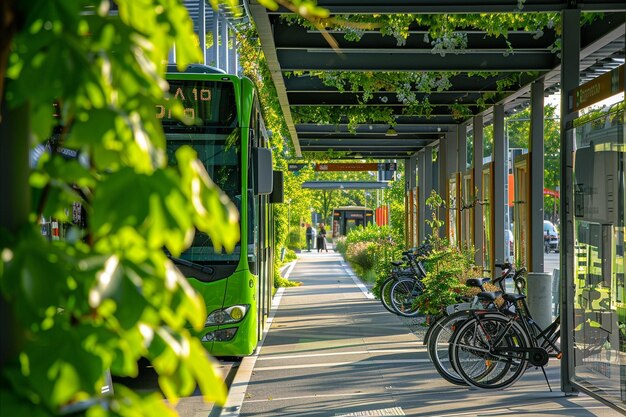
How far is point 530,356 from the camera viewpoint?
977 centimetres

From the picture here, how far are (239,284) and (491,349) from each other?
2.97 m

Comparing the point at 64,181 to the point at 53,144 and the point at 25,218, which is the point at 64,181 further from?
the point at 53,144

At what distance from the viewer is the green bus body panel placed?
10.9m

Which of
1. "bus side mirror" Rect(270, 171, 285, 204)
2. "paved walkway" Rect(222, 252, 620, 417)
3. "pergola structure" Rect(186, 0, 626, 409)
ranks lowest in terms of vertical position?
"paved walkway" Rect(222, 252, 620, 417)

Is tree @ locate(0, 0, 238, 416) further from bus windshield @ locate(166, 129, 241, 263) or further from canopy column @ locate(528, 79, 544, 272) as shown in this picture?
canopy column @ locate(528, 79, 544, 272)

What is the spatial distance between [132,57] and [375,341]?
44.3 ft

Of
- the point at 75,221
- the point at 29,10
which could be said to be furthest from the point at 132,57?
the point at 75,221

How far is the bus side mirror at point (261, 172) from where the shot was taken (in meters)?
11.1

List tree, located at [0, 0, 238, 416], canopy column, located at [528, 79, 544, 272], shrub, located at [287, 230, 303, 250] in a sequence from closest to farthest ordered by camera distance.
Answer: tree, located at [0, 0, 238, 416]
canopy column, located at [528, 79, 544, 272]
shrub, located at [287, 230, 303, 250]

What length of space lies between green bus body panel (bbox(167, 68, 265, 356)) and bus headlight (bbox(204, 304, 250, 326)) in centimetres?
4

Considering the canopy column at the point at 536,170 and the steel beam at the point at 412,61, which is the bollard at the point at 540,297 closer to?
the canopy column at the point at 536,170

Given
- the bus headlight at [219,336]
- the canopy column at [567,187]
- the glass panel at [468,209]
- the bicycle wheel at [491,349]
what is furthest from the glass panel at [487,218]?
the canopy column at [567,187]

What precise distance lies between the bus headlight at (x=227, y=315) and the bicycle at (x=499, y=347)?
2.52 meters

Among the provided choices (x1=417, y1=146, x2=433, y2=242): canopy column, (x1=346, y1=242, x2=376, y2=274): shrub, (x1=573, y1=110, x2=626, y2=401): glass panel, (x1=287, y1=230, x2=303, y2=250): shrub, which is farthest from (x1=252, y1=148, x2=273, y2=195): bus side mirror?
Result: (x1=287, y1=230, x2=303, y2=250): shrub
